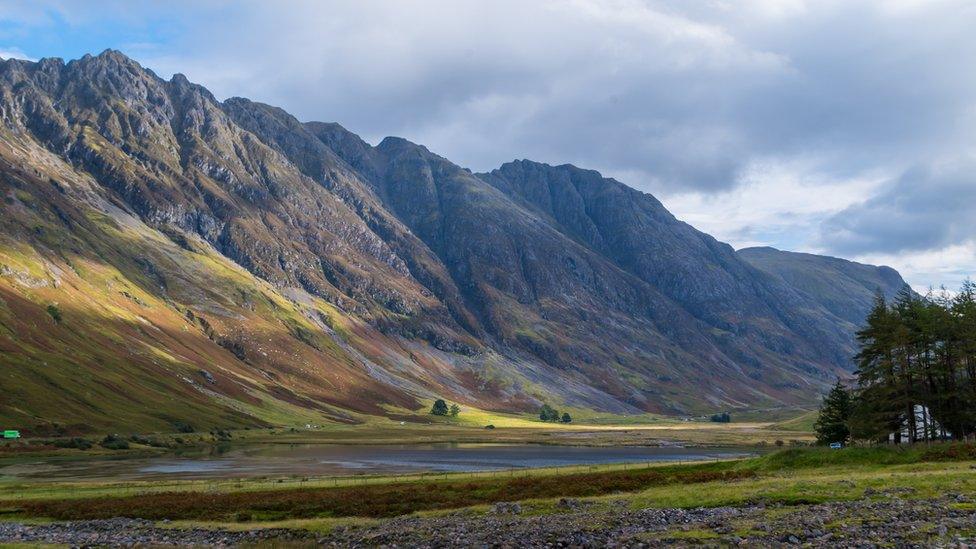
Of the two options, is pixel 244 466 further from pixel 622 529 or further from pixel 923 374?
pixel 923 374

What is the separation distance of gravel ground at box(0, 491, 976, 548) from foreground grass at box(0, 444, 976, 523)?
3.81m

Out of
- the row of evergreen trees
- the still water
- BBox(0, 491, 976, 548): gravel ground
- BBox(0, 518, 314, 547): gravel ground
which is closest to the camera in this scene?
BBox(0, 491, 976, 548): gravel ground

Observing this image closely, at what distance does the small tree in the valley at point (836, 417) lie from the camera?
9688cm

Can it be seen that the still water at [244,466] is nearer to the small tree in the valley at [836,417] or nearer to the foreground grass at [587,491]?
the foreground grass at [587,491]

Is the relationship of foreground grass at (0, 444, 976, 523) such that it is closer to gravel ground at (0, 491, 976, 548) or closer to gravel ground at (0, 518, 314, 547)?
gravel ground at (0, 491, 976, 548)

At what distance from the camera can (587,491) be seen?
5853 centimetres

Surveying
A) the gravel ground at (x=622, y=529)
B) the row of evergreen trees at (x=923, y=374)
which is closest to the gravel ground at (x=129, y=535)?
the gravel ground at (x=622, y=529)

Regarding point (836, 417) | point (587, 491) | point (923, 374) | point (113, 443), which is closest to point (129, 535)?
point (587, 491)

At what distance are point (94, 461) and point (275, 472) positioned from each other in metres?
48.0

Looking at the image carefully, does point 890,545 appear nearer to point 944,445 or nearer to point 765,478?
point 765,478

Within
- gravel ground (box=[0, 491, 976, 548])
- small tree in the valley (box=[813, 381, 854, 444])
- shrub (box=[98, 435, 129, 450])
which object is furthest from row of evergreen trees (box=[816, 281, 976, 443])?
shrub (box=[98, 435, 129, 450])

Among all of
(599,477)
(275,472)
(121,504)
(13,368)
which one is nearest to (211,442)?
(13,368)

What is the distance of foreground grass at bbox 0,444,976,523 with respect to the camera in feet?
157

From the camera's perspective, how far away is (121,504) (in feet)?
198
